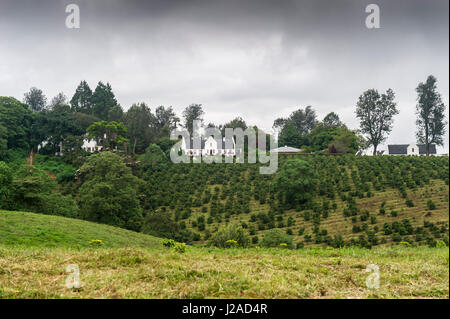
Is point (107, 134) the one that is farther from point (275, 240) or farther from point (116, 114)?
point (275, 240)

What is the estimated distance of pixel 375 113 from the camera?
46.6 metres

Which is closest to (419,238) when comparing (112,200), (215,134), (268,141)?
(112,200)

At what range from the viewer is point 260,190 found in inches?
1155

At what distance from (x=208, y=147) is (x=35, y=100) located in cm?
5956

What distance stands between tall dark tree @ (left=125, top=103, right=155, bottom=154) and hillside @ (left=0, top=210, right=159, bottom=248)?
29.1 metres

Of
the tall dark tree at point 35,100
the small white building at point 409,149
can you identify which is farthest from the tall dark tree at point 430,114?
the tall dark tree at point 35,100

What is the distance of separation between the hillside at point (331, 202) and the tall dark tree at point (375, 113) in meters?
12.6

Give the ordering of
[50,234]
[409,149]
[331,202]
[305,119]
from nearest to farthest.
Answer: [50,234] → [331,202] → [409,149] → [305,119]

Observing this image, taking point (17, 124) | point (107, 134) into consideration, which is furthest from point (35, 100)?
point (107, 134)

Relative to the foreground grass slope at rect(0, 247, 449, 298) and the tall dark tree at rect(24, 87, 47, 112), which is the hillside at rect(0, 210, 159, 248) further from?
the tall dark tree at rect(24, 87, 47, 112)

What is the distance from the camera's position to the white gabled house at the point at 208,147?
45.8 metres

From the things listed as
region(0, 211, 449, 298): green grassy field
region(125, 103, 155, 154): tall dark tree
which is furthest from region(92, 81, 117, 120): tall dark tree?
region(0, 211, 449, 298): green grassy field

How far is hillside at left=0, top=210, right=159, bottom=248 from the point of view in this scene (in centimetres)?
1033
